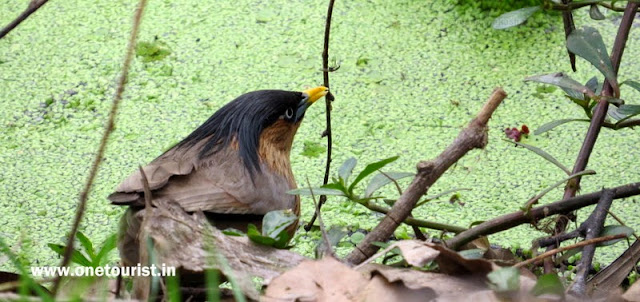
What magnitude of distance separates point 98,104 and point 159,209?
2248 millimetres

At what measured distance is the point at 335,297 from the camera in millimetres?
1481

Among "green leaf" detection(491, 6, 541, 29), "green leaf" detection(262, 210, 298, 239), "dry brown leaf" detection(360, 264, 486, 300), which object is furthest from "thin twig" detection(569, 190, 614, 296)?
"green leaf" detection(262, 210, 298, 239)

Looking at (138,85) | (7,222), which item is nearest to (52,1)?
(138,85)

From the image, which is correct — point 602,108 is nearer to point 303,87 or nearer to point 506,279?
point 506,279

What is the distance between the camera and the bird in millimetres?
2357

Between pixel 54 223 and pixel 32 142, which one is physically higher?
pixel 32 142

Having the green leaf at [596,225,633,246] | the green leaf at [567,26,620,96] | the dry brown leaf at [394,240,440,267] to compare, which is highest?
the green leaf at [567,26,620,96]

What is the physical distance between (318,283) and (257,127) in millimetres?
1400

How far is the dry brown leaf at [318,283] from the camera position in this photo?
1.48m

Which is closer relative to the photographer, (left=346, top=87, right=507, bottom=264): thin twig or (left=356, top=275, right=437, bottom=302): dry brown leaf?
(left=356, top=275, right=437, bottom=302): dry brown leaf

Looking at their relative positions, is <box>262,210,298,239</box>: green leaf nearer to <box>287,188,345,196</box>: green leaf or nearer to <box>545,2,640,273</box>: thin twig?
<box>287,188,345,196</box>: green leaf

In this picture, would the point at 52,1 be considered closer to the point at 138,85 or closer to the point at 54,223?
the point at 138,85

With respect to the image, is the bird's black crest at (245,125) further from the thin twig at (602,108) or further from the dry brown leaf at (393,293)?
the dry brown leaf at (393,293)

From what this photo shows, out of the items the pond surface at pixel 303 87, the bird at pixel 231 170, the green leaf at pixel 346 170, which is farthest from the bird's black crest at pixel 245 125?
the green leaf at pixel 346 170
